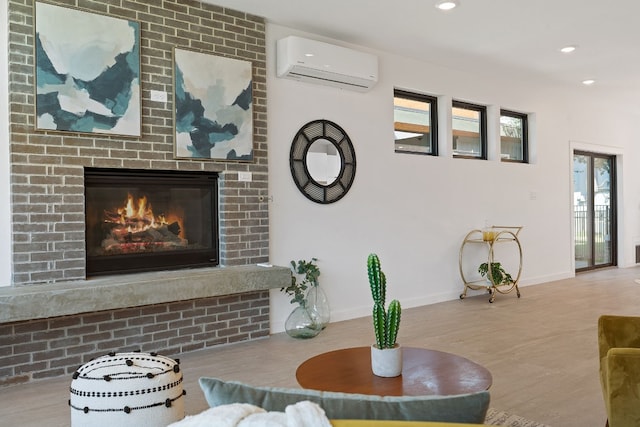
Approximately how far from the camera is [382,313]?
2.15 m

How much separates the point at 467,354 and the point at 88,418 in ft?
8.92

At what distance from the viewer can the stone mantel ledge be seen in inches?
118

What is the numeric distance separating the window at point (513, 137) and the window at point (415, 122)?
135cm

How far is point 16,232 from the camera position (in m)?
3.27

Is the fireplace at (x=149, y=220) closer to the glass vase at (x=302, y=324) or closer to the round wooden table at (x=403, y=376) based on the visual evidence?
the glass vase at (x=302, y=324)

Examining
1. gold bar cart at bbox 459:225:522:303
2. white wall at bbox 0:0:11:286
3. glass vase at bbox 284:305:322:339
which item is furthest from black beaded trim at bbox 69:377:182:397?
gold bar cart at bbox 459:225:522:303

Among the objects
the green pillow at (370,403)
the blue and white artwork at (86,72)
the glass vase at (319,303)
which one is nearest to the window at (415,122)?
the glass vase at (319,303)

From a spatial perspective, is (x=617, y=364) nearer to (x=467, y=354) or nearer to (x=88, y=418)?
(x=88, y=418)

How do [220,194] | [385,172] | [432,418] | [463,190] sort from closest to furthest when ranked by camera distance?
[432,418], [220,194], [385,172], [463,190]

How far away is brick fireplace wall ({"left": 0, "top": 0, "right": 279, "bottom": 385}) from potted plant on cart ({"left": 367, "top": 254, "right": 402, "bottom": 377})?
192 cm

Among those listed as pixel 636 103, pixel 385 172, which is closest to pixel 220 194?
pixel 385 172

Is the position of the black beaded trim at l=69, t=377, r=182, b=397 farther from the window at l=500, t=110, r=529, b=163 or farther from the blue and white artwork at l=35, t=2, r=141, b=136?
the window at l=500, t=110, r=529, b=163

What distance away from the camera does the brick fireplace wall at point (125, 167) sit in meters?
3.29

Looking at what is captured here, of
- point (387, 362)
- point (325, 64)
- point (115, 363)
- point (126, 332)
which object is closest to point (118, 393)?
point (115, 363)
